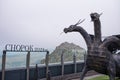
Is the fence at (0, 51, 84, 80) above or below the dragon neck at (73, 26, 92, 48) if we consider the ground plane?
below

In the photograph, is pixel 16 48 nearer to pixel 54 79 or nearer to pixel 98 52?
pixel 54 79

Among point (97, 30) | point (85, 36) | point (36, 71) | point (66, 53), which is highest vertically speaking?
point (97, 30)

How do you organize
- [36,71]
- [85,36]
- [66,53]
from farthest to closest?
[66,53]
[36,71]
[85,36]

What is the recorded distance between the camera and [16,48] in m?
8.95

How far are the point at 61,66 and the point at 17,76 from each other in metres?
3.17

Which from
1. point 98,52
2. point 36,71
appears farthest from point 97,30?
point 36,71

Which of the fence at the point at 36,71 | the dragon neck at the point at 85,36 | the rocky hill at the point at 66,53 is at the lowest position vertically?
the fence at the point at 36,71

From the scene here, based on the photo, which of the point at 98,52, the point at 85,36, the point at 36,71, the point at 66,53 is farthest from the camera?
the point at 66,53

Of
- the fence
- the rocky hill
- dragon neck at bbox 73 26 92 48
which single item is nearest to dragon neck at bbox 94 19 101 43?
dragon neck at bbox 73 26 92 48

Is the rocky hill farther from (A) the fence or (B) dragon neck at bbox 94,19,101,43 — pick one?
(B) dragon neck at bbox 94,19,101,43

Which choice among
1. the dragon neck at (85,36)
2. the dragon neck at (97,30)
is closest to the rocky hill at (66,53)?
the dragon neck at (85,36)

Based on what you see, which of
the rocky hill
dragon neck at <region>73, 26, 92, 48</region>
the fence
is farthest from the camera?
the rocky hill

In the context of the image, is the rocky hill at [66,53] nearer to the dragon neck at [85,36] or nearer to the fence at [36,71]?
the fence at [36,71]

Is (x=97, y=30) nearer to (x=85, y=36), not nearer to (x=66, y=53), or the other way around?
(x=85, y=36)
